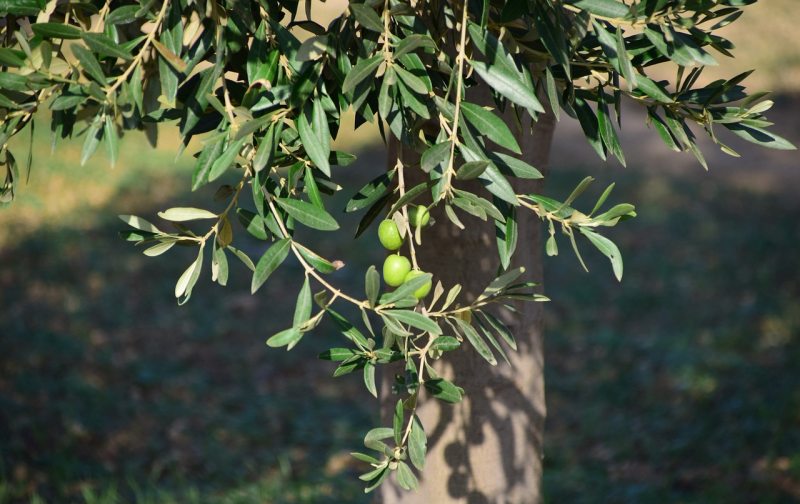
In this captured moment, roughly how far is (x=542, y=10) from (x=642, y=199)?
7.12m

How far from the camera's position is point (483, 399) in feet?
7.25

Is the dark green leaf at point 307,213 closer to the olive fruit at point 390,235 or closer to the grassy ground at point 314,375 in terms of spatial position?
the olive fruit at point 390,235

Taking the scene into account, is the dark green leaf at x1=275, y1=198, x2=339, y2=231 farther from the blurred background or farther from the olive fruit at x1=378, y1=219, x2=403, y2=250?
the blurred background

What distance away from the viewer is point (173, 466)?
4156 millimetres


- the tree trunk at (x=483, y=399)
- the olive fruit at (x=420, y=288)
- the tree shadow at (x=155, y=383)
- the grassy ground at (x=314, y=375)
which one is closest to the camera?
the olive fruit at (x=420, y=288)

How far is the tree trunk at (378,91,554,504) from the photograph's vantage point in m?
2.07

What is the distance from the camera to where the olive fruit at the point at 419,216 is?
1.31m

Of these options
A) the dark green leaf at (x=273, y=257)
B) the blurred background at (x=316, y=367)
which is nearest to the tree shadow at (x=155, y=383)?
the blurred background at (x=316, y=367)

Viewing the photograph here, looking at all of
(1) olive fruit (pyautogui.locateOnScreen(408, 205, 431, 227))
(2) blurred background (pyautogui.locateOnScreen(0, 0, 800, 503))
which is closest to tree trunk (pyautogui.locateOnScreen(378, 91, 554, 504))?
(1) olive fruit (pyautogui.locateOnScreen(408, 205, 431, 227))

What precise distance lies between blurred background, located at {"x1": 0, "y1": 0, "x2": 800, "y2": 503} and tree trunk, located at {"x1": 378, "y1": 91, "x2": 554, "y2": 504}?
4.98 ft

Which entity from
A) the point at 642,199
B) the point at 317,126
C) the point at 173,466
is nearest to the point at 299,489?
the point at 173,466

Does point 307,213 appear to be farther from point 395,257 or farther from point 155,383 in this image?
point 155,383

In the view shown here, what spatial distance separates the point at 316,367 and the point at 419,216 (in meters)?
4.42

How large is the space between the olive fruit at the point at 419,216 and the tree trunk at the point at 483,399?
2.05 feet
